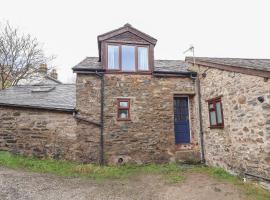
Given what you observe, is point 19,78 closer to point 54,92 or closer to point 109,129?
point 54,92

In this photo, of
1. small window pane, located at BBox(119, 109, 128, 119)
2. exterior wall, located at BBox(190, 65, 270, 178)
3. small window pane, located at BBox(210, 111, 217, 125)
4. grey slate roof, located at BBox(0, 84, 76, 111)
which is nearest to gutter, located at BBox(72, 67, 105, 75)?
grey slate roof, located at BBox(0, 84, 76, 111)

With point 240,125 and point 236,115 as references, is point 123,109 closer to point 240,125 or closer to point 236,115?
point 236,115

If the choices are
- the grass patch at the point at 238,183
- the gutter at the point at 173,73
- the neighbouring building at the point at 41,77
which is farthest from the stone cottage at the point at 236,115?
the neighbouring building at the point at 41,77

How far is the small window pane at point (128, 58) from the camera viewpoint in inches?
449

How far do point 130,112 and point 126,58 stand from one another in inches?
114

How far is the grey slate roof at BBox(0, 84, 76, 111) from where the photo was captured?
34.3ft

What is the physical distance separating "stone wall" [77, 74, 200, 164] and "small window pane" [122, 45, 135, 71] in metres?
0.49

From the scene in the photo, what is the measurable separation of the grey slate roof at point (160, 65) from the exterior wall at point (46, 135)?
8.66ft

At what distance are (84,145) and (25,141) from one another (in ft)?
9.01

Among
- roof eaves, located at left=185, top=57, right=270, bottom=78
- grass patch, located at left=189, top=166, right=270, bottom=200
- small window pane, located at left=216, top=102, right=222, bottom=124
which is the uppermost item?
roof eaves, located at left=185, top=57, right=270, bottom=78

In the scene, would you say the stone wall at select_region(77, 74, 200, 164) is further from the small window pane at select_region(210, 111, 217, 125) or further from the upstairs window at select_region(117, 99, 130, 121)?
the small window pane at select_region(210, 111, 217, 125)

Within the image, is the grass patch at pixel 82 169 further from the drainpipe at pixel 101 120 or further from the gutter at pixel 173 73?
the gutter at pixel 173 73

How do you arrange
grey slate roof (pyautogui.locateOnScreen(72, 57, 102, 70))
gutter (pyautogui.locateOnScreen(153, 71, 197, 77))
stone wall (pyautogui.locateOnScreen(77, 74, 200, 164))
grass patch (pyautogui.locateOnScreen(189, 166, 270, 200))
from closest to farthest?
grass patch (pyautogui.locateOnScreen(189, 166, 270, 200))
stone wall (pyautogui.locateOnScreen(77, 74, 200, 164))
grey slate roof (pyautogui.locateOnScreen(72, 57, 102, 70))
gutter (pyautogui.locateOnScreen(153, 71, 197, 77))

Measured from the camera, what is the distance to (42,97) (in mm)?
11609
